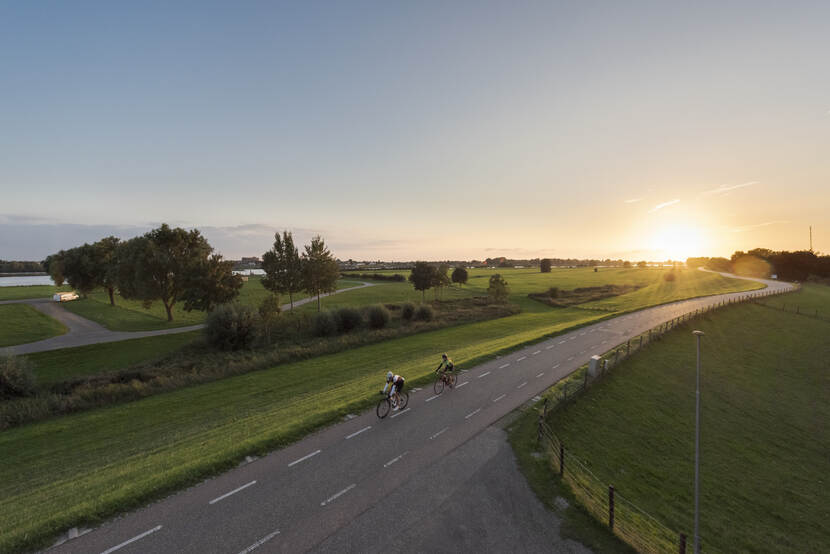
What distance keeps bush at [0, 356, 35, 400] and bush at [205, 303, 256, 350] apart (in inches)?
511

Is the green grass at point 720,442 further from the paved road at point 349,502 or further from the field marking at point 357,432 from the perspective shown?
the field marking at point 357,432

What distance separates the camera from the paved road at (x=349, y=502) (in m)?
8.50

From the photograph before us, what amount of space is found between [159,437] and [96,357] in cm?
2343

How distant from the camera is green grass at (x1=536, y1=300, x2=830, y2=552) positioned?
43.9 ft

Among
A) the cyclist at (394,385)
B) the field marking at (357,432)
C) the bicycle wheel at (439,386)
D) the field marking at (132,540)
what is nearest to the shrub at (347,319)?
the bicycle wheel at (439,386)

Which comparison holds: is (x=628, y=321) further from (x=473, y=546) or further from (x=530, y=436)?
(x=473, y=546)

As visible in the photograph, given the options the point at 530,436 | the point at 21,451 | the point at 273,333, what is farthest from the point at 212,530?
the point at 273,333

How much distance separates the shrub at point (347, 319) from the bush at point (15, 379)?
2538 centimetres

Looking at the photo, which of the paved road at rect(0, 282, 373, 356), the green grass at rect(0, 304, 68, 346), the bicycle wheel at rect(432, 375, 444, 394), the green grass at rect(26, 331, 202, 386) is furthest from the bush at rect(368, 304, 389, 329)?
the green grass at rect(0, 304, 68, 346)

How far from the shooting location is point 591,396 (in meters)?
21.0

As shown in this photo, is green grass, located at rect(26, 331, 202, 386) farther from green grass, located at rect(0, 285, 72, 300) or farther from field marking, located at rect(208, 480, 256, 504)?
green grass, located at rect(0, 285, 72, 300)

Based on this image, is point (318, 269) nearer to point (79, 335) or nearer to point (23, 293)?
point (79, 335)

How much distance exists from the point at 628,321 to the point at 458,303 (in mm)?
30225

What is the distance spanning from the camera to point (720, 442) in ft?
63.4
